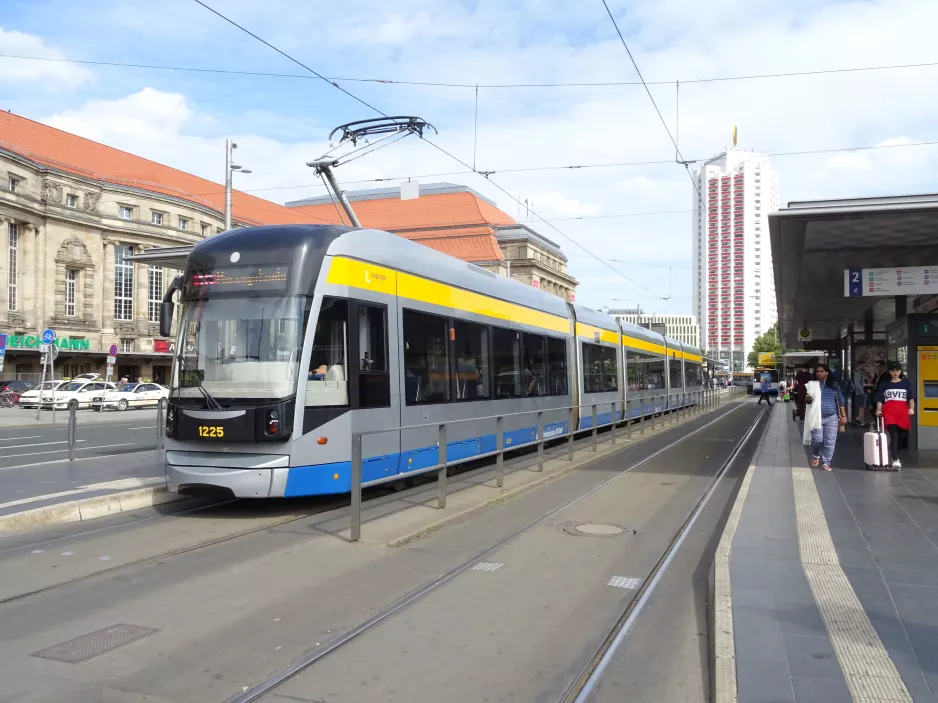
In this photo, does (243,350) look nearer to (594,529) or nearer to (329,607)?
(329,607)

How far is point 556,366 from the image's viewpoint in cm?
1709

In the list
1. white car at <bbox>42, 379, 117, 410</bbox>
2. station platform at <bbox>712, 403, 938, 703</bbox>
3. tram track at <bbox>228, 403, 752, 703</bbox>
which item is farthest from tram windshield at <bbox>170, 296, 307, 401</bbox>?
white car at <bbox>42, 379, 117, 410</bbox>

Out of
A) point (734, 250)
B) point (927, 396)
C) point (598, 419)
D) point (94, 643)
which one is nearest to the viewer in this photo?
point (94, 643)

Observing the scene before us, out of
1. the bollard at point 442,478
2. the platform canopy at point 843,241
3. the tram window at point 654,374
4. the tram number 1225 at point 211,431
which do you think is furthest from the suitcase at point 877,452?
the tram window at point 654,374

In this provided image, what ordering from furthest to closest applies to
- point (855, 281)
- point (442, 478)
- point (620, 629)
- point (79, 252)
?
point (79, 252)
point (855, 281)
point (442, 478)
point (620, 629)

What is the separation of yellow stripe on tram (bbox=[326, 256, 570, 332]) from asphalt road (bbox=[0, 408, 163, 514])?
4162 mm

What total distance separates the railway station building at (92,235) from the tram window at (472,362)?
41323 mm

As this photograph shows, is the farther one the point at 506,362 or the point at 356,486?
the point at 506,362

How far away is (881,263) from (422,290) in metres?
10.1

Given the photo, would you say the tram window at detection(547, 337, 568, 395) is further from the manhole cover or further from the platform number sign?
→ the manhole cover

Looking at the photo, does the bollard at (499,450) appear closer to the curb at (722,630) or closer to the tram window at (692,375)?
the curb at (722,630)

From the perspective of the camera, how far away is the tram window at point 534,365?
49.6 feet

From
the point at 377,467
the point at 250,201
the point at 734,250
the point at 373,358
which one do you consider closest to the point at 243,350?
the point at 373,358

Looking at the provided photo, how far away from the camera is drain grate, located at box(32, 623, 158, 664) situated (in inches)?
183
